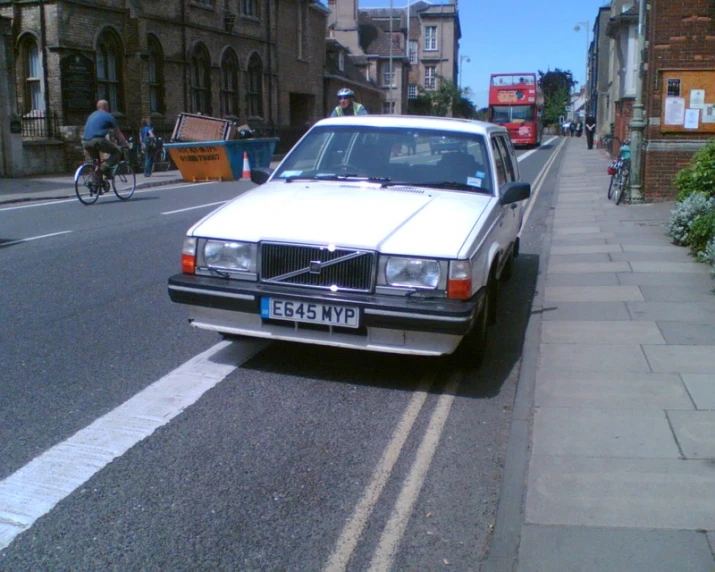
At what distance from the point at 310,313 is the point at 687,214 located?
7.15m

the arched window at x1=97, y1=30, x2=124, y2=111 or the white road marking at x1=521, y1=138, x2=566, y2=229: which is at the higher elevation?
the arched window at x1=97, y1=30, x2=124, y2=111

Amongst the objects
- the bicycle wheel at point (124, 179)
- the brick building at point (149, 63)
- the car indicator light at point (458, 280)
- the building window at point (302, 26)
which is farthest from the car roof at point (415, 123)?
the building window at point (302, 26)

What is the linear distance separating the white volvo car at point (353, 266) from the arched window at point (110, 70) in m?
22.8

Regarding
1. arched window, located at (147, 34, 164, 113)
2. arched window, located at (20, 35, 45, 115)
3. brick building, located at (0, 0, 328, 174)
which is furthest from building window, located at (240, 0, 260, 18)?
arched window, located at (20, 35, 45, 115)

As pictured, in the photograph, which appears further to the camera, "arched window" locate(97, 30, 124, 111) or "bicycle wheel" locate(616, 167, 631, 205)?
"arched window" locate(97, 30, 124, 111)

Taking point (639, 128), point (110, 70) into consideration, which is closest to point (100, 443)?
point (639, 128)

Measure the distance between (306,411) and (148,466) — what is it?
3.63 feet

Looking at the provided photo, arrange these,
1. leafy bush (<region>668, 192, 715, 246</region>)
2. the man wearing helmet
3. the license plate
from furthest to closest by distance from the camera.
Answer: the man wearing helmet < leafy bush (<region>668, 192, 715, 246</region>) < the license plate

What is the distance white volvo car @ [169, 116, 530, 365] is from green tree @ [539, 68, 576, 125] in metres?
102

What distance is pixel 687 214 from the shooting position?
10.6 meters

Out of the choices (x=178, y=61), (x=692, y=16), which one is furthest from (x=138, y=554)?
(x=178, y=61)

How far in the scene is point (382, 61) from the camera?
220 feet

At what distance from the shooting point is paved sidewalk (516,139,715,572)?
346cm

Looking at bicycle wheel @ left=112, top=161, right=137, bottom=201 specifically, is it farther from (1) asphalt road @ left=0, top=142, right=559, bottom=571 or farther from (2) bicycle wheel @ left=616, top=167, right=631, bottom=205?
(2) bicycle wheel @ left=616, top=167, right=631, bottom=205
